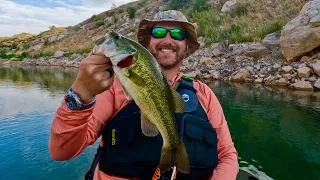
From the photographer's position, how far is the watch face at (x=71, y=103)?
6.50ft

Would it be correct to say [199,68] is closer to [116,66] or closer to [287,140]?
[287,140]

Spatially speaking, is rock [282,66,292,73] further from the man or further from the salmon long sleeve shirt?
the salmon long sleeve shirt

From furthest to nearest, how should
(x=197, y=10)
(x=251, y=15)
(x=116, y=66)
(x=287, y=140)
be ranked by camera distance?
(x=197, y=10)
(x=251, y=15)
(x=287, y=140)
(x=116, y=66)

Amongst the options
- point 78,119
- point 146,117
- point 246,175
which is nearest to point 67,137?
point 78,119

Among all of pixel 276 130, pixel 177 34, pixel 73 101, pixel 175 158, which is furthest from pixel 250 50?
pixel 73 101

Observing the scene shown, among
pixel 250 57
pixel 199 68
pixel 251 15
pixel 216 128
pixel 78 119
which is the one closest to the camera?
pixel 78 119

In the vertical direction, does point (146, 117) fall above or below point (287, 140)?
above

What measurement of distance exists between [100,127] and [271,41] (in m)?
17.7

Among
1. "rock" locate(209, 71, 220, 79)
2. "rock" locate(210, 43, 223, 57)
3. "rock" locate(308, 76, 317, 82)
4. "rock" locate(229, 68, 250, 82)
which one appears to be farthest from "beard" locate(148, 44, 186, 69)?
"rock" locate(210, 43, 223, 57)

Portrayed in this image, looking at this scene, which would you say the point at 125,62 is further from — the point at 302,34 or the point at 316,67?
the point at 302,34

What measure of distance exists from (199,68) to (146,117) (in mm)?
17551

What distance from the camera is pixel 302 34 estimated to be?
15.6 m

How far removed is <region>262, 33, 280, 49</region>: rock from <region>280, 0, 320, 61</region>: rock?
139 cm

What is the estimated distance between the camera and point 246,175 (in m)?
4.61
